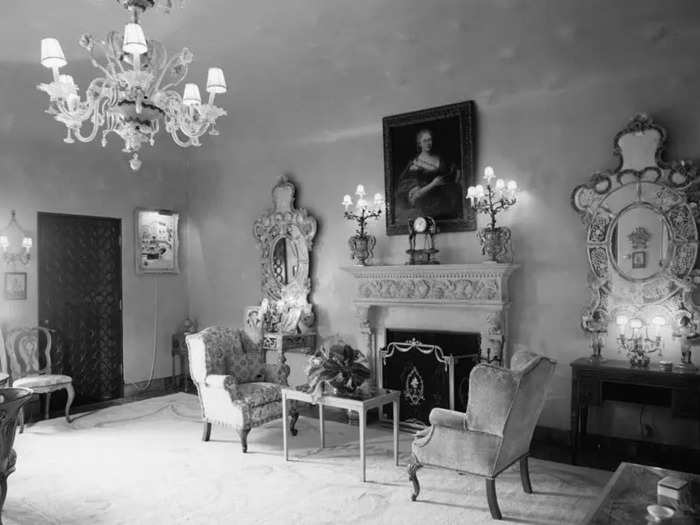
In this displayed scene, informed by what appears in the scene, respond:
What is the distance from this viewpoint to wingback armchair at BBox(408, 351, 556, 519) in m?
3.27

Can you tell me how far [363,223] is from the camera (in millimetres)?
5754

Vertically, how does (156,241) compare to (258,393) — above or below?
above

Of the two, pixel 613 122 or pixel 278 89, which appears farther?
pixel 278 89

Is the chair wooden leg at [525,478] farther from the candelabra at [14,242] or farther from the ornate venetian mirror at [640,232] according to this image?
the candelabra at [14,242]

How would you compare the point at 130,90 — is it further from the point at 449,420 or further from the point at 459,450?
the point at 459,450

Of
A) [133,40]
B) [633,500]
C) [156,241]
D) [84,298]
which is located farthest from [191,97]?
[156,241]

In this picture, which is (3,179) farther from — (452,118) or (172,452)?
(452,118)

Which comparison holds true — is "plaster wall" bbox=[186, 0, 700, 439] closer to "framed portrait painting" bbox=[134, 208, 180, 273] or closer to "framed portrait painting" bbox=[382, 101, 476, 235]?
"framed portrait painting" bbox=[382, 101, 476, 235]

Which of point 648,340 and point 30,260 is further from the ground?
point 30,260

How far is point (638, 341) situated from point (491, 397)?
1818 mm

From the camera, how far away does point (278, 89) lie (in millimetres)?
5535

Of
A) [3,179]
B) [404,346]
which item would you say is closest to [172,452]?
[404,346]

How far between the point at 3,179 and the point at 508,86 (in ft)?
17.4

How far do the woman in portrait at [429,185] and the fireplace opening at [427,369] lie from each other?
4.06 feet
